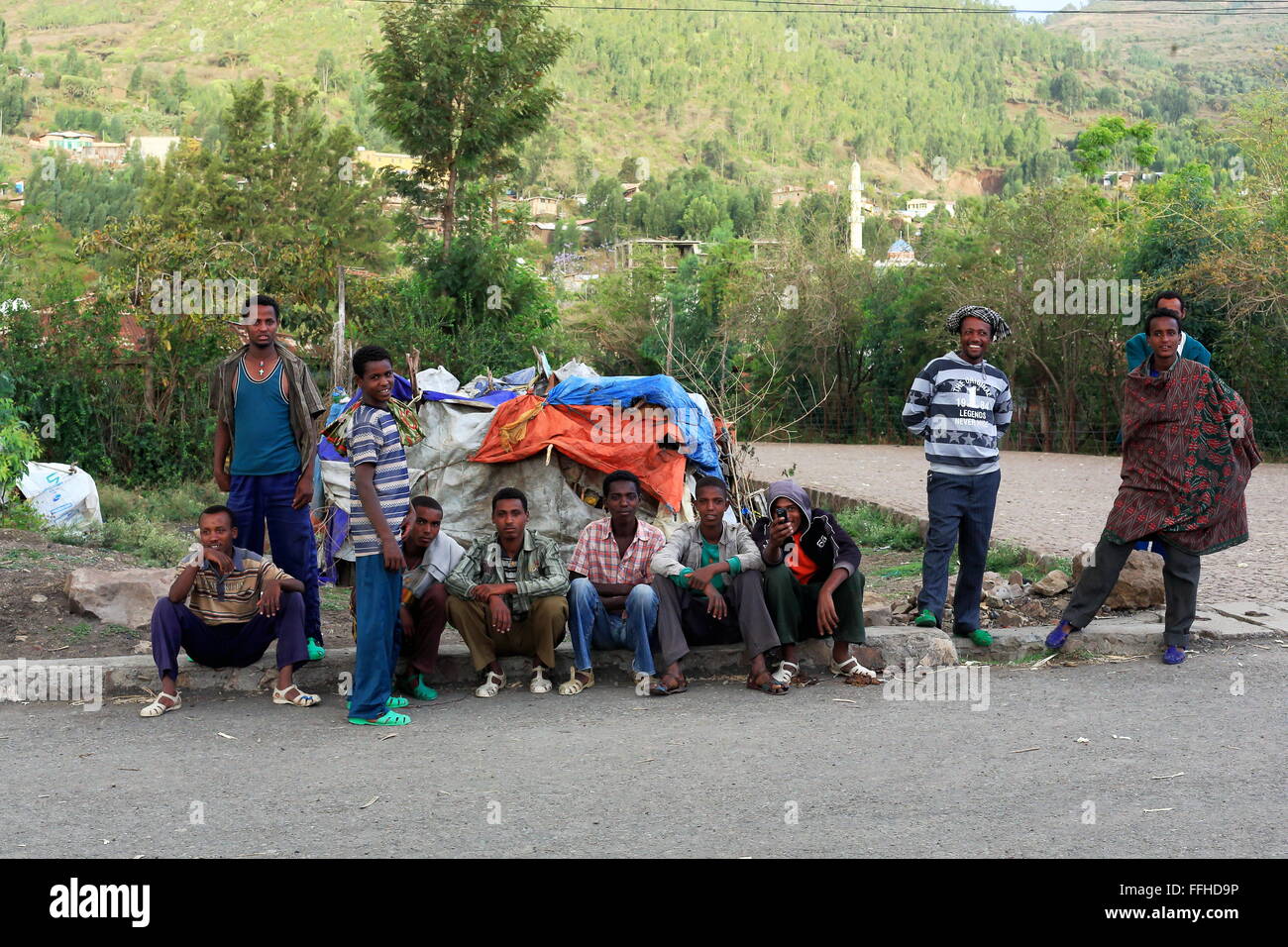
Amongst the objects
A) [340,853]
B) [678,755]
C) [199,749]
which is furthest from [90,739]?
[678,755]

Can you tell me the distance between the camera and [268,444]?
6.55 metres

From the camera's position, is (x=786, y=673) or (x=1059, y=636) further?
(x=1059, y=636)

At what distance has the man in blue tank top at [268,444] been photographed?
655 centimetres

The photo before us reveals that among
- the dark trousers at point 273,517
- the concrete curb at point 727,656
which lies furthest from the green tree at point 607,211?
the dark trousers at point 273,517

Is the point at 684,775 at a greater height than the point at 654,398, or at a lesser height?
lesser

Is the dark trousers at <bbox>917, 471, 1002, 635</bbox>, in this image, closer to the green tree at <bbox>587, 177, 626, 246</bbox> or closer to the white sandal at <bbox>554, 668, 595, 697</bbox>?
the white sandal at <bbox>554, 668, 595, 697</bbox>

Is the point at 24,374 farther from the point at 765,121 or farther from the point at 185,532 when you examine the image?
the point at 765,121

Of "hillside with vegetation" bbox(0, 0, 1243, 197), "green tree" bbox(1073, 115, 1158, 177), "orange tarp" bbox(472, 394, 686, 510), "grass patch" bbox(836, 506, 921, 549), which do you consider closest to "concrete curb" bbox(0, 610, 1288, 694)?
"orange tarp" bbox(472, 394, 686, 510)

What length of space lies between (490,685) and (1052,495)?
12.1 m

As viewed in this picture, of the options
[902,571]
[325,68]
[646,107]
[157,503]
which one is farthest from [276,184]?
[646,107]

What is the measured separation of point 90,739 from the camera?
555 centimetres

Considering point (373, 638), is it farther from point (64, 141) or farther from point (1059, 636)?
point (64, 141)

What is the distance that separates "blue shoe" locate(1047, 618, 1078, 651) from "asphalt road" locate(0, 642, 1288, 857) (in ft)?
1.30

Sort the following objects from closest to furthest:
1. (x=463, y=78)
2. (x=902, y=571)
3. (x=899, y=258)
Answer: (x=902, y=571)
(x=463, y=78)
(x=899, y=258)
